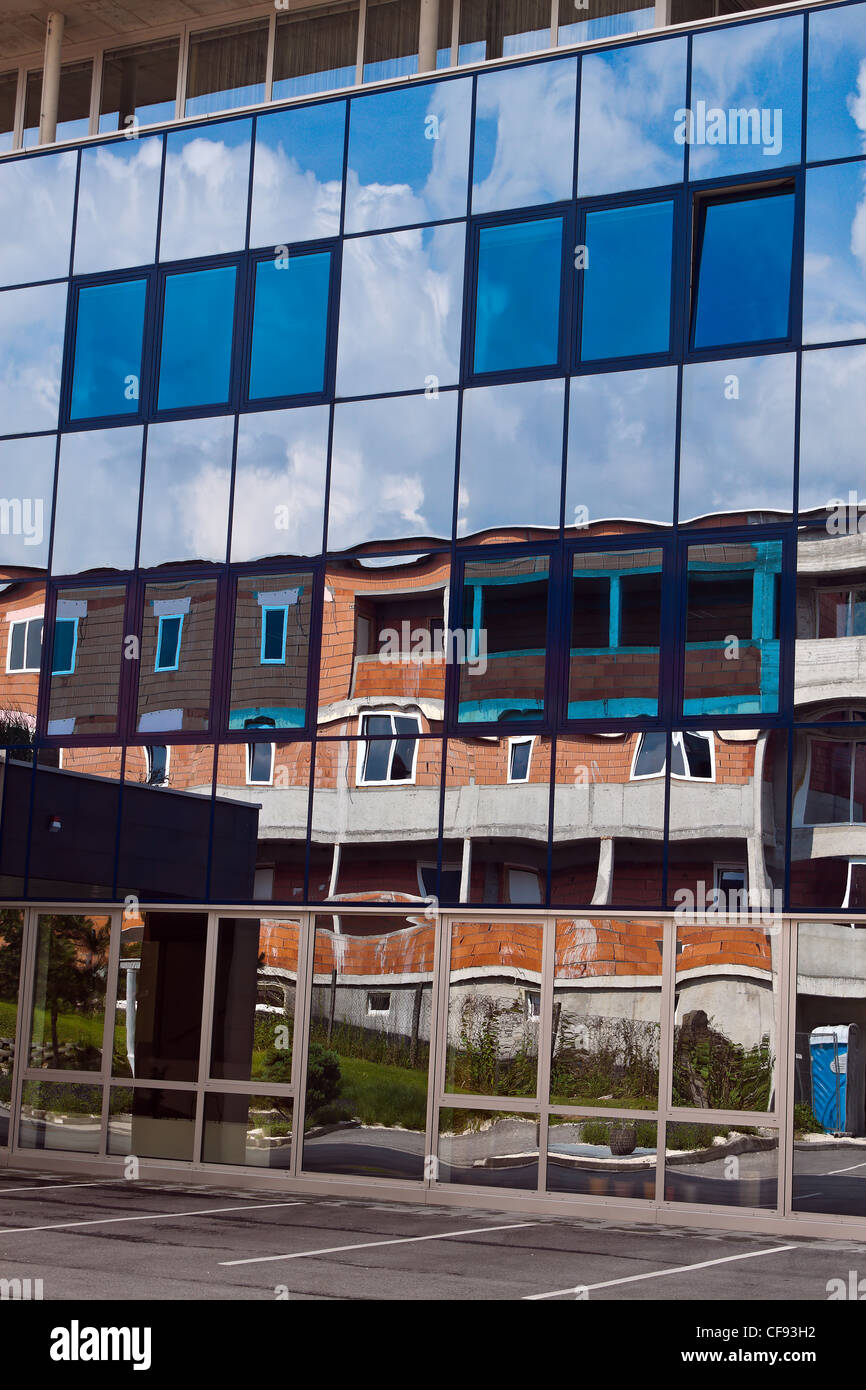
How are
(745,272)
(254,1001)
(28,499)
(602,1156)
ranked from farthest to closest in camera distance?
(28,499) < (254,1001) < (745,272) < (602,1156)

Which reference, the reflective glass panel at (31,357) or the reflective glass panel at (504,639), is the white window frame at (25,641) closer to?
the reflective glass panel at (31,357)

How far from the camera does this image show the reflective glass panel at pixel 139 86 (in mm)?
17562

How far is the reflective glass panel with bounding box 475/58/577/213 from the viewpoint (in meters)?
15.2

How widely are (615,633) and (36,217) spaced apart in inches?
317

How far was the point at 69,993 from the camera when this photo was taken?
16.4m

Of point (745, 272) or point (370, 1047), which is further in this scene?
point (370, 1047)

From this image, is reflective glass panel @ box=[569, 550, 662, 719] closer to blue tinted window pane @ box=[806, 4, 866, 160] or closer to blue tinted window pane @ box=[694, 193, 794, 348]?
blue tinted window pane @ box=[694, 193, 794, 348]

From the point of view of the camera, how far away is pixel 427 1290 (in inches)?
389

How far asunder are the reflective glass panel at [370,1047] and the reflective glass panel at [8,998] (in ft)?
11.5

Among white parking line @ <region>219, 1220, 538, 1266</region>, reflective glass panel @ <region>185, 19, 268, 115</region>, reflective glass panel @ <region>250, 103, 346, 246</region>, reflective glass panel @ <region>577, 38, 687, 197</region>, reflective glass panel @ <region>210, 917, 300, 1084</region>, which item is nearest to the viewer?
white parking line @ <region>219, 1220, 538, 1266</region>

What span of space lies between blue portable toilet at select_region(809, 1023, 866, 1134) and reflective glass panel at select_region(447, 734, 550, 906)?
8.61 ft

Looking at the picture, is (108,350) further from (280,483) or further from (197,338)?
(280,483)

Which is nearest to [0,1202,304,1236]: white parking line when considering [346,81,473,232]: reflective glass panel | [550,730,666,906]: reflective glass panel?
[550,730,666,906]: reflective glass panel

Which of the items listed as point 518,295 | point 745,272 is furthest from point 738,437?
point 518,295
